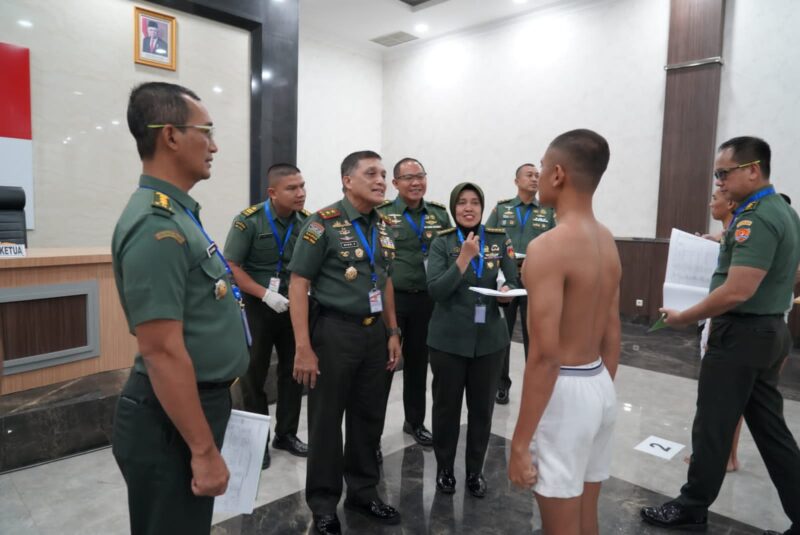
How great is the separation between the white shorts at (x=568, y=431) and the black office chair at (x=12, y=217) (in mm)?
3079

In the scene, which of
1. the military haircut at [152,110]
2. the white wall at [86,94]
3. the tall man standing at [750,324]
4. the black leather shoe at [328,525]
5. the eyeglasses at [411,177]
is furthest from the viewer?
the white wall at [86,94]

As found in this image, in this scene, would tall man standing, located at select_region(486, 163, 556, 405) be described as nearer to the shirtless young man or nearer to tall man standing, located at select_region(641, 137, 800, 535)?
tall man standing, located at select_region(641, 137, 800, 535)

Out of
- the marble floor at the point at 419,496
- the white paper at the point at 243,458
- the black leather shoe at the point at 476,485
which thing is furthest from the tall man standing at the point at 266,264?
the white paper at the point at 243,458

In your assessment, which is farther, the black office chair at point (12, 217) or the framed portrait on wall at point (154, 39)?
the framed portrait on wall at point (154, 39)

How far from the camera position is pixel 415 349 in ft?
10.4

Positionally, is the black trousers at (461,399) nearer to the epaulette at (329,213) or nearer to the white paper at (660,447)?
the epaulette at (329,213)

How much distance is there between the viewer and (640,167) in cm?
627

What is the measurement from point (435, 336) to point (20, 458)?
219 centimetres

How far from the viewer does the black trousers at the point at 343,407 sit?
2.15 metres

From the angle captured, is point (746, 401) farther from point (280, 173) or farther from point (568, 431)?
point (280, 173)

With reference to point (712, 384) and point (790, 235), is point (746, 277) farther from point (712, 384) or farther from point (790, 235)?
point (712, 384)

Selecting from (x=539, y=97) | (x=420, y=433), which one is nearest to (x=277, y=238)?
(x=420, y=433)

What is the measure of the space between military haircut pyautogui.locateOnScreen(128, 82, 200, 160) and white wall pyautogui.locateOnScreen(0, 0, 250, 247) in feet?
13.0

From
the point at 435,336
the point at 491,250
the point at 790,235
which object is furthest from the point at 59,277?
the point at 790,235
